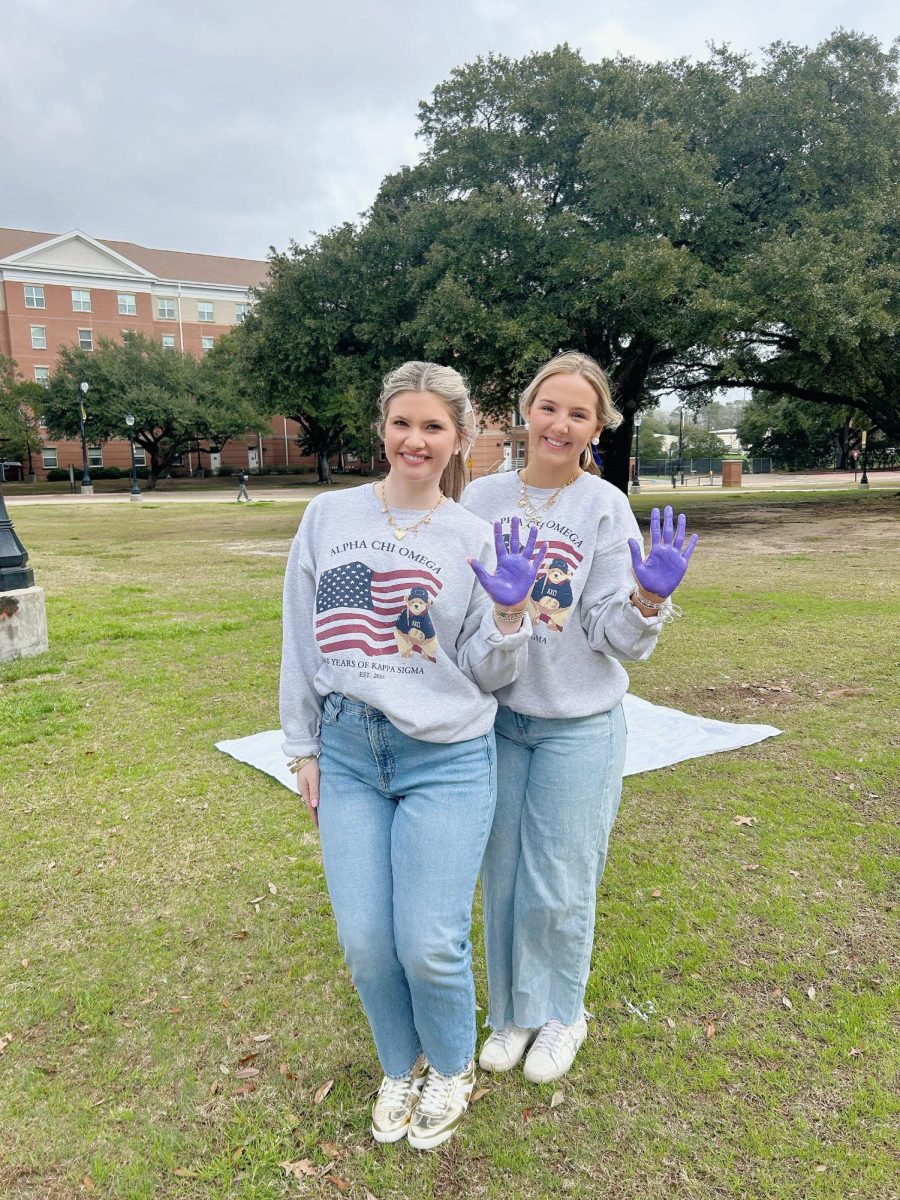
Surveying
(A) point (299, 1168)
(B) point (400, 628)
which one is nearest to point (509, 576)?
(B) point (400, 628)

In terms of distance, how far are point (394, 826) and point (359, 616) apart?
0.53 metres

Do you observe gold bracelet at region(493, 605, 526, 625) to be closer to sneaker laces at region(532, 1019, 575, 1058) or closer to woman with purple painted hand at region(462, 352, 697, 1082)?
woman with purple painted hand at region(462, 352, 697, 1082)

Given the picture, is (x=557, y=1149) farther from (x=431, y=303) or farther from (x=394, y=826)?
(x=431, y=303)

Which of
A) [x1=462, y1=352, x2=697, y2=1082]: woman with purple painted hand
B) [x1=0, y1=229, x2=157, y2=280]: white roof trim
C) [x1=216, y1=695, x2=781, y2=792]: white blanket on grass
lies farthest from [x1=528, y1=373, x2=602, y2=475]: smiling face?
[x1=0, y1=229, x2=157, y2=280]: white roof trim

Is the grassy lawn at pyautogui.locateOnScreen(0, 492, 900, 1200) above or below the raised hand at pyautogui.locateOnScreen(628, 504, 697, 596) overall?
below

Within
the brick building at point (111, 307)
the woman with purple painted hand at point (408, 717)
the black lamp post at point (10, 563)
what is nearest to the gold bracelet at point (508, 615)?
the woman with purple painted hand at point (408, 717)

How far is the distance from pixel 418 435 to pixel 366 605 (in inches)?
17.9

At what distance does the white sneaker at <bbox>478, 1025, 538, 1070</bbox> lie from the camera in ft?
7.93

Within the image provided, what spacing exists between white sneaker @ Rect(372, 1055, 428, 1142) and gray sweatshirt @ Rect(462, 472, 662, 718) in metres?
1.08

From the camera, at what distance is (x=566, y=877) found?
7.30 ft

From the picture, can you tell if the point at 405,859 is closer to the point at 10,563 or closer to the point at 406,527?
the point at 406,527

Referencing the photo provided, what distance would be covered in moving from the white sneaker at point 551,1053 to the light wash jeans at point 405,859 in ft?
1.21

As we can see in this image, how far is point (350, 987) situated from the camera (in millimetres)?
2855

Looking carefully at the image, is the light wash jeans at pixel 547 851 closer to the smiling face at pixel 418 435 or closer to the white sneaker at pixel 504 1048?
the white sneaker at pixel 504 1048
